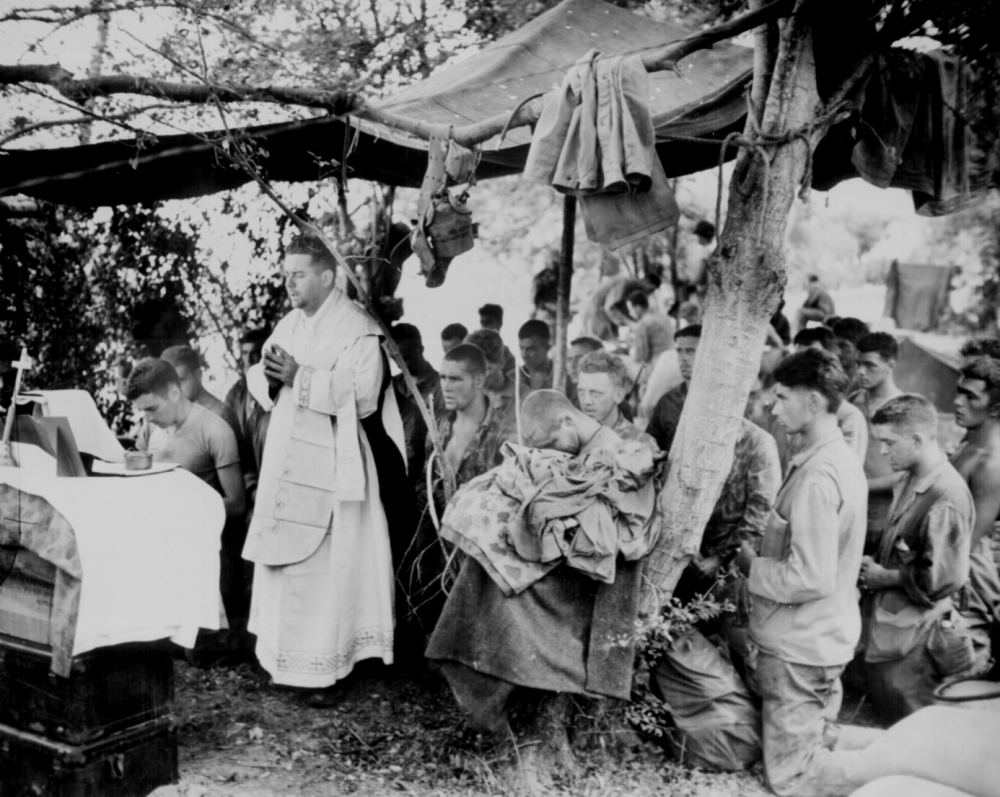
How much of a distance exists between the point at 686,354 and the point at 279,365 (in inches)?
103

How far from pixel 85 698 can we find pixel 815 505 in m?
3.01

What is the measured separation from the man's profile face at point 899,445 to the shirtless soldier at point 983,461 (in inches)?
16.6

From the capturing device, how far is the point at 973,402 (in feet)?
15.5

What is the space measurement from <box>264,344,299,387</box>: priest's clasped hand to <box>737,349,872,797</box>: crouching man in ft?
7.79

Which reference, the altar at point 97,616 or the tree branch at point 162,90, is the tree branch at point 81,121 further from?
the altar at point 97,616

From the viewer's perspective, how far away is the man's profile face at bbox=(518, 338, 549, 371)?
7.43 m

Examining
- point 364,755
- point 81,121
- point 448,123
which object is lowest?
point 364,755

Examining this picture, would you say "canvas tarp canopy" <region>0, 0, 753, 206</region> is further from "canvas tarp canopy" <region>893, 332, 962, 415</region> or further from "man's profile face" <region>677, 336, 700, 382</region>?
"canvas tarp canopy" <region>893, 332, 962, 415</region>

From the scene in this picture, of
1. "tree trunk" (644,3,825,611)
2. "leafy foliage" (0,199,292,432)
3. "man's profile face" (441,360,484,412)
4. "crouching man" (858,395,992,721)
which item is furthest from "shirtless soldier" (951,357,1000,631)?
"leafy foliage" (0,199,292,432)

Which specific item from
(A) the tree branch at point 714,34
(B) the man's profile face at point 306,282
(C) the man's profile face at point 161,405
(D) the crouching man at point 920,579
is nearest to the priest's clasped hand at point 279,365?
(B) the man's profile face at point 306,282

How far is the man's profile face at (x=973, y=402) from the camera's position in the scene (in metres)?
4.70

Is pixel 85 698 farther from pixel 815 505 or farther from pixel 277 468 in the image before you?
pixel 815 505

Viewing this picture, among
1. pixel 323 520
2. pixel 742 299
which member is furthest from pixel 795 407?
pixel 323 520

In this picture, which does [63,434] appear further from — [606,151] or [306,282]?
[606,151]
